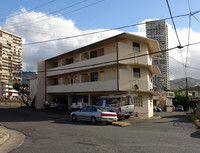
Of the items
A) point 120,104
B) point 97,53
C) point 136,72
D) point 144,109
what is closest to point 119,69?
point 136,72

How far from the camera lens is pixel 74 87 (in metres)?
31.3

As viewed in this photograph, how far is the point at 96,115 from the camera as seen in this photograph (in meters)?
17.0

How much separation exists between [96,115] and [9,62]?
105m

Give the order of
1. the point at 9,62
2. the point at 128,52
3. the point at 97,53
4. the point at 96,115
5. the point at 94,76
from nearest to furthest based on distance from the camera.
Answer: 1. the point at 96,115
2. the point at 128,52
3. the point at 97,53
4. the point at 94,76
5. the point at 9,62

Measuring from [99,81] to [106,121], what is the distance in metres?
9.92

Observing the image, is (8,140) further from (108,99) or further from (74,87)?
(74,87)

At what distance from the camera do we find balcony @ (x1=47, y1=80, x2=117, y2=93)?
25119mm

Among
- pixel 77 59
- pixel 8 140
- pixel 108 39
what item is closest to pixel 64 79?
pixel 77 59

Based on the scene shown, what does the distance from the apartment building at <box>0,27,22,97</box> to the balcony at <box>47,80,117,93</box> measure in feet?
249

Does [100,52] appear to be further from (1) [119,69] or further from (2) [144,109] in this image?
(2) [144,109]

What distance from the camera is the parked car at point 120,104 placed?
2031cm

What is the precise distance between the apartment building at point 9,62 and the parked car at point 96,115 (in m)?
92.6

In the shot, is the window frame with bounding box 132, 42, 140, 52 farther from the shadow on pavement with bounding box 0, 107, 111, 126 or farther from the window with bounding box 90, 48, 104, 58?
the shadow on pavement with bounding box 0, 107, 111, 126

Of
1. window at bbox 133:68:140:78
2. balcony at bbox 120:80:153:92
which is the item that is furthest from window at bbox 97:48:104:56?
balcony at bbox 120:80:153:92
